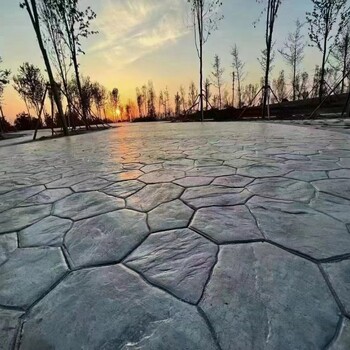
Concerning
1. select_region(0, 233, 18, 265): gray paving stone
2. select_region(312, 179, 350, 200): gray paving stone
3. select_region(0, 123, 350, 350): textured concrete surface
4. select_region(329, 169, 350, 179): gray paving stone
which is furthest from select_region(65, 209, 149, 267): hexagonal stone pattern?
select_region(329, 169, 350, 179): gray paving stone

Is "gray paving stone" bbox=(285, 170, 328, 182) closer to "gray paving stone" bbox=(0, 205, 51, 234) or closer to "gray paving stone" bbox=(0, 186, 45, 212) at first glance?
"gray paving stone" bbox=(0, 205, 51, 234)

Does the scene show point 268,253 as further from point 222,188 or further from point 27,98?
point 27,98

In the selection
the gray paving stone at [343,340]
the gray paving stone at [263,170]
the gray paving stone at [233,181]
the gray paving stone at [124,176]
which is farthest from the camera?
the gray paving stone at [124,176]

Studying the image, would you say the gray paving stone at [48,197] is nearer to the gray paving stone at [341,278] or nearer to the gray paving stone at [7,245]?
the gray paving stone at [7,245]

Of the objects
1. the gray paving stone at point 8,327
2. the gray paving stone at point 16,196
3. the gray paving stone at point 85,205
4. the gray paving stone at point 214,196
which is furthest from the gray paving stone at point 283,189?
the gray paving stone at point 16,196

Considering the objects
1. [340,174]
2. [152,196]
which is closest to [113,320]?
[152,196]

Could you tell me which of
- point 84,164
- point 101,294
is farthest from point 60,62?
point 101,294
